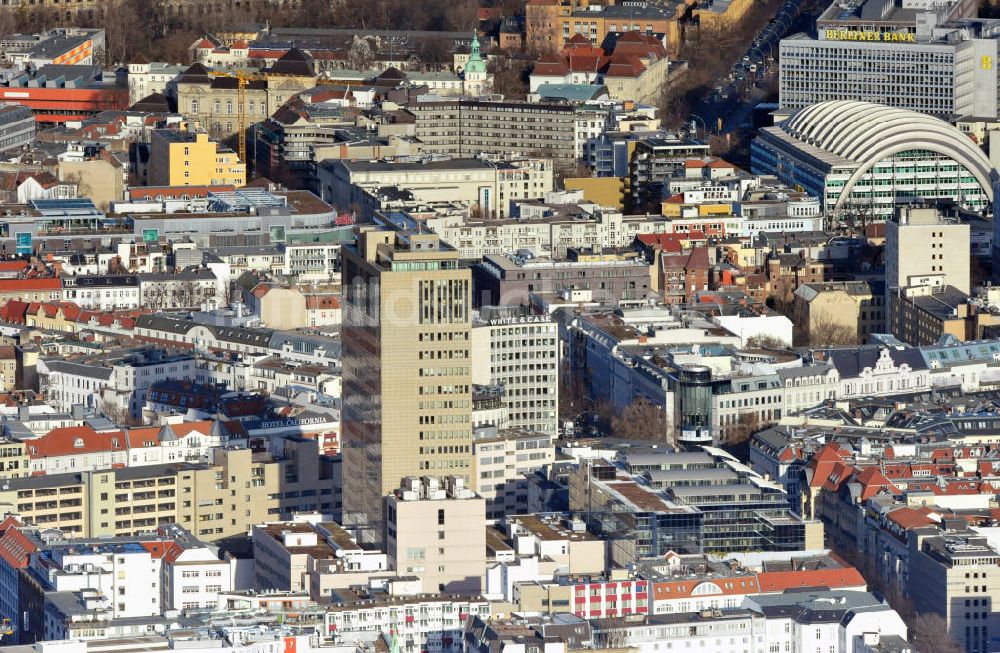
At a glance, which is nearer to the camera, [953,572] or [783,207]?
[953,572]

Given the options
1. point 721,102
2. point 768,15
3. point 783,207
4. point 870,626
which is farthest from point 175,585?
point 768,15

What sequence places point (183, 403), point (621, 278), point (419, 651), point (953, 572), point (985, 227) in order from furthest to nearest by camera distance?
point (985, 227) → point (621, 278) → point (183, 403) → point (953, 572) → point (419, 651)

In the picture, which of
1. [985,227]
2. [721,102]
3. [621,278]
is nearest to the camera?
[621,278]

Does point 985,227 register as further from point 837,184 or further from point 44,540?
point 44,540

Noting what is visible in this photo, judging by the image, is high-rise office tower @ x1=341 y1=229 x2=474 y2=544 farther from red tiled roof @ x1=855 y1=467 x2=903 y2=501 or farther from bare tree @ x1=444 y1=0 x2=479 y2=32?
bare tree @ x1=444 y1=0 x2=479 y2=32

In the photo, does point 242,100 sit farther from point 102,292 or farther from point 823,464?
point 823,464

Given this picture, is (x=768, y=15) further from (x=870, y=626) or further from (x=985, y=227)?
(x=870, y=626)

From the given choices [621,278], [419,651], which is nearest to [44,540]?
[419,651]
